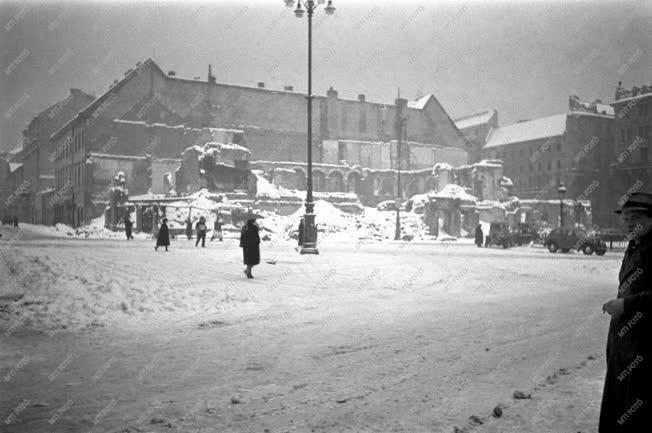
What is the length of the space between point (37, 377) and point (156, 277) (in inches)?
270

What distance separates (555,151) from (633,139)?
6204 cm

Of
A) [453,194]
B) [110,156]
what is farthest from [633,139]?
[110,156]

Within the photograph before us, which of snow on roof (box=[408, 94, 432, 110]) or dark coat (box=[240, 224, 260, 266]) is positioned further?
snow on roof (box=[408, 94, 432, 110])

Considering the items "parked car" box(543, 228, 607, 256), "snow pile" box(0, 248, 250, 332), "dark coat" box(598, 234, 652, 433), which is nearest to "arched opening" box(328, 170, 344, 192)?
"parked car" box(543, 228, 607, 256)

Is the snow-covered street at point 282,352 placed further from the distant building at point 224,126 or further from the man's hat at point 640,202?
the distant building at point 224,126

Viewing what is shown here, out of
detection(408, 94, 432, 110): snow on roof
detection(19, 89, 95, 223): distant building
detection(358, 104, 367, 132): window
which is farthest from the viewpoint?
detection(408, 94, 432, 110): snow on roof

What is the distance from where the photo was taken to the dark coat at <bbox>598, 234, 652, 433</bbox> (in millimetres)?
3291

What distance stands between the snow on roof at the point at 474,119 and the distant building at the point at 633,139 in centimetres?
7704

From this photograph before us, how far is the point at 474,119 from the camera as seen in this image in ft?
311

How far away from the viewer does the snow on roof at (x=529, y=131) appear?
241 ft

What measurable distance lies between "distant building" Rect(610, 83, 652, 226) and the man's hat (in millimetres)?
7803

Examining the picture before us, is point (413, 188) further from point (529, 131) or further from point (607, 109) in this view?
point (607, 109)

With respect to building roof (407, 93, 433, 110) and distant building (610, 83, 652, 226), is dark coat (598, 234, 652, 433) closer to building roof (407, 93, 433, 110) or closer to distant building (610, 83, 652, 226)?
distant building (610, 83, 652, 226)

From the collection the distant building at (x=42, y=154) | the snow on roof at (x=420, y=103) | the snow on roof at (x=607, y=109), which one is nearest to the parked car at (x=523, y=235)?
the snow on roof at (x=607, y=109)
